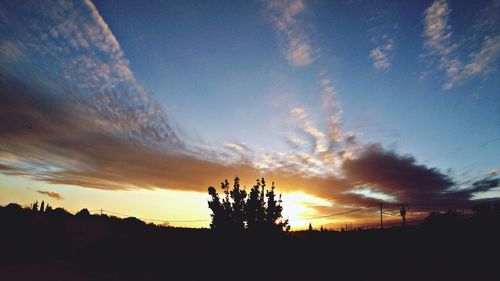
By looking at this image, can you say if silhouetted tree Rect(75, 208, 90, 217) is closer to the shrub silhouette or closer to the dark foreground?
the dark foreground

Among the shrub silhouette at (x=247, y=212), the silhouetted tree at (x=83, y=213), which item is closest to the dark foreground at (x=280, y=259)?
the shrub silhouette at (x=247, y=212)

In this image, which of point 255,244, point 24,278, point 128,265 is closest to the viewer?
point 255,244

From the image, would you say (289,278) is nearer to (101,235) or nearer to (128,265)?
(128,265)

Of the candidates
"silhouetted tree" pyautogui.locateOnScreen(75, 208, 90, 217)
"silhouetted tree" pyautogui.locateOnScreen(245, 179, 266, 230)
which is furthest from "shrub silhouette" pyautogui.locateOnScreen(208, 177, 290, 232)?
"silhouetted tree" pyautogui.locateOnScreen(75, 208, 90, 217)

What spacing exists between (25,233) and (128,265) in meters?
25.9

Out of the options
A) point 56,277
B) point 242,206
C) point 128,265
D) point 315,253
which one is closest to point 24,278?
point 56,277

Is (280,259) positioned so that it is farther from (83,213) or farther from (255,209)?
(83,213)

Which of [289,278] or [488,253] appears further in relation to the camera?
[488,253]

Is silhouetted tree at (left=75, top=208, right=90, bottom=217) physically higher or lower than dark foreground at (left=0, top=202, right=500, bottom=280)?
higher

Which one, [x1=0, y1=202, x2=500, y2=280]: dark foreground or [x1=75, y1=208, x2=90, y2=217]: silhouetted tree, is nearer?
[x1=0, y1=202, x2=500, y2=280]: dark foreground

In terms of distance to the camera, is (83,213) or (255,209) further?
(83,213)

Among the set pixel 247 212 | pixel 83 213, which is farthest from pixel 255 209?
pixel 83 213

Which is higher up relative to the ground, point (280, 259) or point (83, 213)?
point (83, 213)

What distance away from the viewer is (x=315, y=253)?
19141 millimetres
